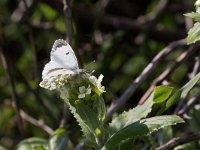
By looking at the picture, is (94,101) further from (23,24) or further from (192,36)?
(23,24)

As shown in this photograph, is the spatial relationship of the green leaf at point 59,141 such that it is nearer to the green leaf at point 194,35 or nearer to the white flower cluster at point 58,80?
the white flower cluster at point 58,80

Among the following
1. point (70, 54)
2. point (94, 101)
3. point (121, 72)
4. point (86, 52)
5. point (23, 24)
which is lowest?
point (121, 72)

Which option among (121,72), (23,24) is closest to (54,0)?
(23,24)

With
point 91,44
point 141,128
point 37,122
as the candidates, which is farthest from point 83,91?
point 91,44

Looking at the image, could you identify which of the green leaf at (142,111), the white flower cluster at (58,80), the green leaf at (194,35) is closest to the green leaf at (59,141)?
the green leaf at (142,111)

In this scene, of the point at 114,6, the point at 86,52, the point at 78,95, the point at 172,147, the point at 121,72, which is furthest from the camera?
the point at 114,6
